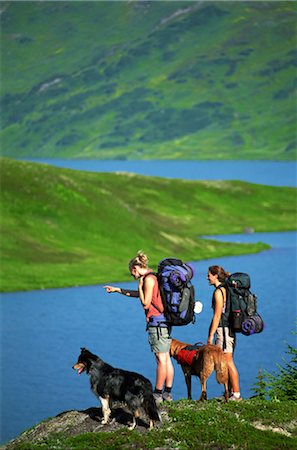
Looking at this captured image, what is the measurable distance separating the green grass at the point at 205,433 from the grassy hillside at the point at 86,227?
78445mm

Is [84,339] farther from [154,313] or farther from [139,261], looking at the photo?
[139,261]

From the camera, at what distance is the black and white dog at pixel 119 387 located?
69.3 feet

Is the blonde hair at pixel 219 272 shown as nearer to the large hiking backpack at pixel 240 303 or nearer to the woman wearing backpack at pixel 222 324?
the woman wearing backpack at pixel 222 324

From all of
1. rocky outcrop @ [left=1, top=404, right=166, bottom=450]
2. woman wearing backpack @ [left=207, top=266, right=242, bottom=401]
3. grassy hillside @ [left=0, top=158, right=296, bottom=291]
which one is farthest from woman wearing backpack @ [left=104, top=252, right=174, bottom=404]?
grassy hillside @ [left=0, top=158, right=296, bottom=291]

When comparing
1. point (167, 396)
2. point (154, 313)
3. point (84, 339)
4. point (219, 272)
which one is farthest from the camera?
point (84, 339)

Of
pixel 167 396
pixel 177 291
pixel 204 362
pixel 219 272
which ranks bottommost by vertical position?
pixel 167 396

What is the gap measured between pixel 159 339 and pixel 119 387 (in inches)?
84.5

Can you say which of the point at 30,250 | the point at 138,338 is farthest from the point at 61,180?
the point at 138,338

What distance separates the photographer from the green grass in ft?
68.5

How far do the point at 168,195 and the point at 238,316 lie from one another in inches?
6110

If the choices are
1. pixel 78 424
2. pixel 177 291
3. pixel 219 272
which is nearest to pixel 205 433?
pixel 78 424

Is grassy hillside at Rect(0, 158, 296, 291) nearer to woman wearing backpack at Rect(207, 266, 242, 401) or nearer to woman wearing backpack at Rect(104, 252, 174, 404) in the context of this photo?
woman wearing backpack at Rect(207, 266, 242, 401)

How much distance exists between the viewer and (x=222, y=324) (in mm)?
23938

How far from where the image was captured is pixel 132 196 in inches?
6693
